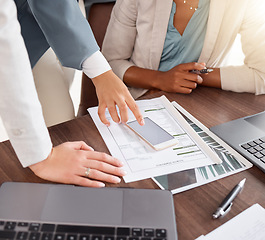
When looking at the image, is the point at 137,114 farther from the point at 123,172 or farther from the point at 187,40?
the point at 187,40

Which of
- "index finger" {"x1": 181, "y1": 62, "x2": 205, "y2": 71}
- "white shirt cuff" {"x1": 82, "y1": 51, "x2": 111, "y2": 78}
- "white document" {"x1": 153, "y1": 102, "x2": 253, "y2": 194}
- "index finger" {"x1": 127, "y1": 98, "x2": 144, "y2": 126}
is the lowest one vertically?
"white document" {"x1": 153, "y1": 102, "x2": 253, "y2": 194}

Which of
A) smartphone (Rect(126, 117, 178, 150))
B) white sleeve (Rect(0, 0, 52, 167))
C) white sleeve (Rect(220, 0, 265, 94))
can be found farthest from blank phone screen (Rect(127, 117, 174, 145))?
white sleeve (Rect(220, 0, 265, 94))

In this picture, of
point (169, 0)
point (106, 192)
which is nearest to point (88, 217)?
point (106, 192)

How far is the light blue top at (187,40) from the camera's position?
3.26 feet

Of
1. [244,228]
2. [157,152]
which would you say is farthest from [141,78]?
Answer: [244,228]

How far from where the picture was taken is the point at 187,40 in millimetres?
1031

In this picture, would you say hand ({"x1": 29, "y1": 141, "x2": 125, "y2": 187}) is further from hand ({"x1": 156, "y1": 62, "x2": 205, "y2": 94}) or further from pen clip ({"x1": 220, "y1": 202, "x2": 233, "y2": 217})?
hand ({"x1": 156, "y1": 62, "x2": 205, "y2": 94})

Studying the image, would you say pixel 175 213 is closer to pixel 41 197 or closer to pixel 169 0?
pixel 41 197

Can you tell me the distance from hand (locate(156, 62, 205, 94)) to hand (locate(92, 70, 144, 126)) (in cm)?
18

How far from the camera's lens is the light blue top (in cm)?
99

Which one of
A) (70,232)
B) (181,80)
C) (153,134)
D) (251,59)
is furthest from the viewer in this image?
(251,59)

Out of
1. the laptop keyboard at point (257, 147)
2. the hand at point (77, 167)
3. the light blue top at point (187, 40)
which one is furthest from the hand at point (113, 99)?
→ the light blue top at point (187, 40)

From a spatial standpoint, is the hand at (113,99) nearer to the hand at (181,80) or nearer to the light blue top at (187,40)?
the hand at (181,80)

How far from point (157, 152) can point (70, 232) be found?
265mm
